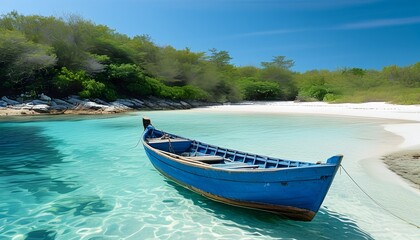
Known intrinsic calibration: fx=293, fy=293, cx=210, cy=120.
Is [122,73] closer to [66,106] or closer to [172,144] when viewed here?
[66,106]

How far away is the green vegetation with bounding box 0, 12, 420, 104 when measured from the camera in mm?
28781

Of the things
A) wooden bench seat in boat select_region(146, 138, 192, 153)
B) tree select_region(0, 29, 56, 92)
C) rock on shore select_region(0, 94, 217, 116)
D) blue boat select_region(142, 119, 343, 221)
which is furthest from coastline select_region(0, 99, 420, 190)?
wooden bench seat in boat select_region(146, 138, 192, 153)

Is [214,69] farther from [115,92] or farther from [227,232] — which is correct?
[227,232]

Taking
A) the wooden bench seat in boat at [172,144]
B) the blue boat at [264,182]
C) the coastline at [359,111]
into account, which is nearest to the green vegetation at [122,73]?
the coastline at [359,111]

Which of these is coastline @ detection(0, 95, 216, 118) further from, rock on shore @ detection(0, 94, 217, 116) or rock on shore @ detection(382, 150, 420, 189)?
rock on shore @ detection(382, 150, 420, 189)

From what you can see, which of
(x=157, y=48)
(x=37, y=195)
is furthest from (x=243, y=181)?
(x=157, y=48)

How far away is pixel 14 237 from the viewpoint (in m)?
4.82

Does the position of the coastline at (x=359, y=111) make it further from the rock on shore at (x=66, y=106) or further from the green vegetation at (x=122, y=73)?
the green vegetation at (x=122, y=73)

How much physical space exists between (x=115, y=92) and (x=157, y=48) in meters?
14.3

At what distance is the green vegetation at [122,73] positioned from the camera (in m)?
28.8

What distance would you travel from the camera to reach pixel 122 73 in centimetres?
3466

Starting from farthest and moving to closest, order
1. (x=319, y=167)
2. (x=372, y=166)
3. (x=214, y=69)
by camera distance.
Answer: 1. (x=214, y=69)
2. (x=372, y=166)
3. (x=319, y=167)

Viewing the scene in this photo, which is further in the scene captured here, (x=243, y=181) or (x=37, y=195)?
(x=37, y=195)

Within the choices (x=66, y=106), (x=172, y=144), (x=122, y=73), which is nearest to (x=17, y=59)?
(x=66, y=106)
